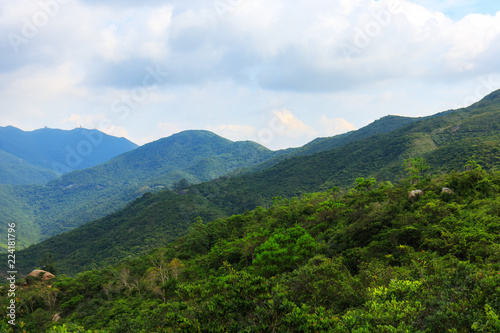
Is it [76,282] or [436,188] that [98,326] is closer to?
[76,282]

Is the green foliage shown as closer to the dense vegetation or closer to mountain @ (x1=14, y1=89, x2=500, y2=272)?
the dense vegetation

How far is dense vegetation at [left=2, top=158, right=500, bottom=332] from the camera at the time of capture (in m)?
8.61

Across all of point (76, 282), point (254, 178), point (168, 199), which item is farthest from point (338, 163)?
point (76, 282)

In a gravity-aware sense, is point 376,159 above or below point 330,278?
above

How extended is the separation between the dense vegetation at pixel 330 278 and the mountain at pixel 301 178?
51.4m

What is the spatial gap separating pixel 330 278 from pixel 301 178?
4388 inches

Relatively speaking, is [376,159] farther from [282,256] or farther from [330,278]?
[330,278]

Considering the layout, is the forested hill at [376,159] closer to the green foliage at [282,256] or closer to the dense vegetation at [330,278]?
the dense vegetation at [330,278]

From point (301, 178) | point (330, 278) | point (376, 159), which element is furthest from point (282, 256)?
point (376, 159)

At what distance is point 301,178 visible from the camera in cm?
12606

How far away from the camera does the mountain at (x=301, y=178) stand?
91.5m

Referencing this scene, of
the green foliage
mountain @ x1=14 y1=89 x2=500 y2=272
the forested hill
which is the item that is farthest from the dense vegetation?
the forested hill

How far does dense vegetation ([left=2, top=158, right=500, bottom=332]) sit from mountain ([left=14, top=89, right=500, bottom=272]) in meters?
51.4

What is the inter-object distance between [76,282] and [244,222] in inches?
1103
